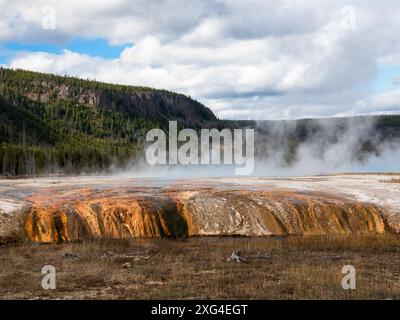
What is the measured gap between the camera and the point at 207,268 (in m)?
17.0

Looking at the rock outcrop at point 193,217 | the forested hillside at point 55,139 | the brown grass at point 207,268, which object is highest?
the forested hillside at point 55,139

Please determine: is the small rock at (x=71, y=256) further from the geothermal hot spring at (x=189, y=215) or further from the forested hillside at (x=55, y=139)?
the forested hillside at (x=55, y=139)

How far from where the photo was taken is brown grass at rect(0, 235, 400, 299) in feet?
44.1

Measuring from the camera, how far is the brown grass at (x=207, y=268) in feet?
44.1

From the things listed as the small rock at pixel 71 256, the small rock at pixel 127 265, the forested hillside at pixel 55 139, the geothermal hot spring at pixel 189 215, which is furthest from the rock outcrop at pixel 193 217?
the forested hillside at pixel 55 139

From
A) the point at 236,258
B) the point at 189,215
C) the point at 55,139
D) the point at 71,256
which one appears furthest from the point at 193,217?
the point at 55,139

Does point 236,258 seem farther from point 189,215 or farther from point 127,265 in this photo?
point 189,215

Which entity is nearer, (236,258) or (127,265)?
(127,265)

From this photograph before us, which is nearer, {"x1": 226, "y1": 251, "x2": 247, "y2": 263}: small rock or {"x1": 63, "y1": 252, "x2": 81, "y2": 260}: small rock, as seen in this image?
{"x1": 226, "y1": 251, "x2": 247, "y2": 263}: small rock

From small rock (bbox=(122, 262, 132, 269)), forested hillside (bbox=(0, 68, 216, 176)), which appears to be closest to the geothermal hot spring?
small rock (bbox=(122, 262, 132, 269))

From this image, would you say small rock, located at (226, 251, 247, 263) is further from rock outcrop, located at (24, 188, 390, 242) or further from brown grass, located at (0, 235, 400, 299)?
rock outcrop, located at (24, 188, 390, 242)

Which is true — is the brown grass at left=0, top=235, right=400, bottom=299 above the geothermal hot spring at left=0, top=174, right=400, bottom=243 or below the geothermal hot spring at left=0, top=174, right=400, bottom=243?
below
